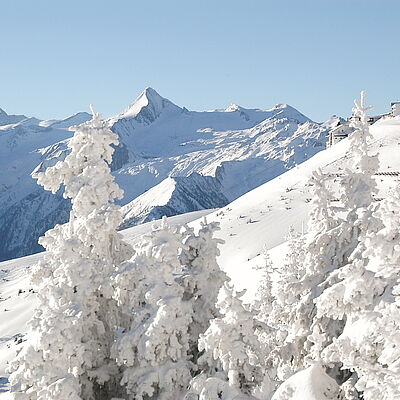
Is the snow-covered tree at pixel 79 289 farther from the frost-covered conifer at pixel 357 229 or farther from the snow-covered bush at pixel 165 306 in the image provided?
the frost-covered conifer at pixel 357 229

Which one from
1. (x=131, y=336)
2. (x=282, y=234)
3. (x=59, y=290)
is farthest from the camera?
(x=282, y=234)

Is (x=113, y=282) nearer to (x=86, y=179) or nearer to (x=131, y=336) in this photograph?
(x=131, y=336)

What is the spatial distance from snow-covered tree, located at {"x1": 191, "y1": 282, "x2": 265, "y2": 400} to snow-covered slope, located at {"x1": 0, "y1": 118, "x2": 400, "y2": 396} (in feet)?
105

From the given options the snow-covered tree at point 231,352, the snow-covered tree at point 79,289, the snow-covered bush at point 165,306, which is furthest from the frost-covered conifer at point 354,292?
the snow-covered tree at point 79,289

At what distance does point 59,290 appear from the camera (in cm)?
1805

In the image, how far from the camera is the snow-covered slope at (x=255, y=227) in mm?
57906

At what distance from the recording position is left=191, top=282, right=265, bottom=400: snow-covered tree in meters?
14.7

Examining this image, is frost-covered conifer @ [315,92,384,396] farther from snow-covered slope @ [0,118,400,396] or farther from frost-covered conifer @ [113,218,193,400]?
snow-covered slope @ [0,118,400,396]

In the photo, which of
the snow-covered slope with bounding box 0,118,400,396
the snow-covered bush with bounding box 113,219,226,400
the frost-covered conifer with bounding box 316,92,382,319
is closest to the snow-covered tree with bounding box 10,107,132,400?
the snow-covered bush with bounding box 113,219,226,400

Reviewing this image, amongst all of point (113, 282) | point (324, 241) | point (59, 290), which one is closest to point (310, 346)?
point (324, 241)

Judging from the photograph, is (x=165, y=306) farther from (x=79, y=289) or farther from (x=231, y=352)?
(x=79, y=289)

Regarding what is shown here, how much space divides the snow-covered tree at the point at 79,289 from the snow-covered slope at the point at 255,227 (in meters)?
29.0

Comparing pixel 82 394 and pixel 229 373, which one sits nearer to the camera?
pixel 229 373

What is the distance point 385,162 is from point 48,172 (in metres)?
67.5
